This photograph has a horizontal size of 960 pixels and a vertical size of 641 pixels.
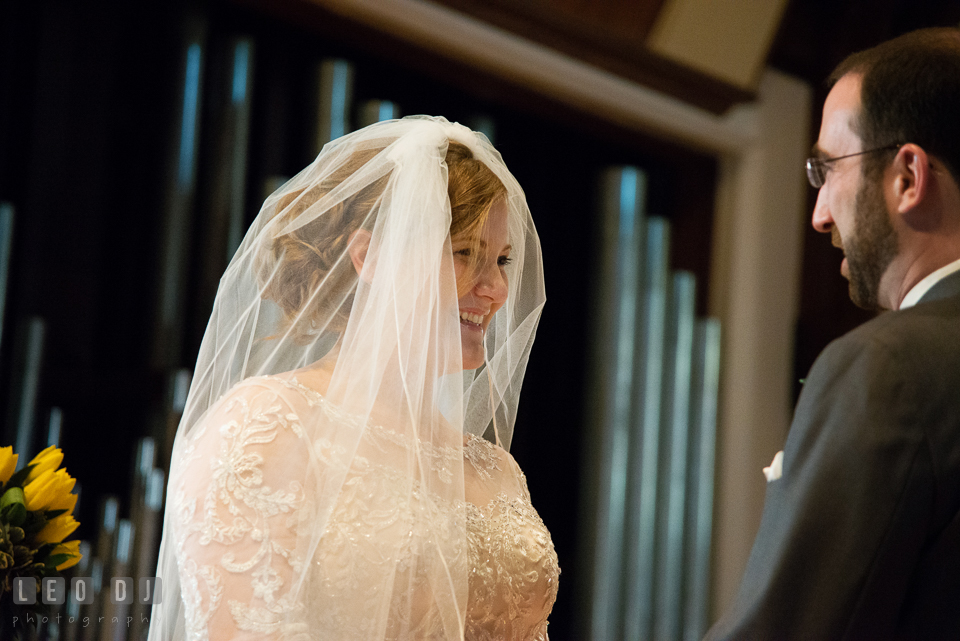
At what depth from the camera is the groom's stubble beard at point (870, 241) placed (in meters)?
1.22

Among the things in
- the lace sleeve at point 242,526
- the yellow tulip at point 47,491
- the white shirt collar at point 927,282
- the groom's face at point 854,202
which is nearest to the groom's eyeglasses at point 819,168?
the groom's face at point 854,202

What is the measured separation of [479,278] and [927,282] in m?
0.87

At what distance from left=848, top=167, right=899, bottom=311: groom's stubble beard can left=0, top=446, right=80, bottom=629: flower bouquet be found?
3.83 ft

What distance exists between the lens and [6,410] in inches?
87.5

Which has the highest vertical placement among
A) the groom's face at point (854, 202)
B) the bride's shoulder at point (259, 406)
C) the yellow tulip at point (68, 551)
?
the groom's face at point (854, 202)

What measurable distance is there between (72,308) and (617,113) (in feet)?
7.01

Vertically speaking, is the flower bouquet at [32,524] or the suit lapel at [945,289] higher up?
the suit lapel at [945,289]

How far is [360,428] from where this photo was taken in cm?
162

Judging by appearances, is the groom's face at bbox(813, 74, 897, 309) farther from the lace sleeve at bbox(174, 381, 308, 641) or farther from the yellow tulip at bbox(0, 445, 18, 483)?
the yellow tulip at bbox(0, 445, 18, 483)

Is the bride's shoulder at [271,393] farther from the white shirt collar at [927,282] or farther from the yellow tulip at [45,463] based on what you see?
the white shirt collar at [927,282]

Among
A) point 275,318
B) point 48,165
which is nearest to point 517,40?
point 48,165

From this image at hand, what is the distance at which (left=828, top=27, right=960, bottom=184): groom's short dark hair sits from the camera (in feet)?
3.94

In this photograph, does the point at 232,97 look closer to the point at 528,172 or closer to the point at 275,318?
the point at 275,318

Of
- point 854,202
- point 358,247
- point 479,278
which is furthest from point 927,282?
point 358,247
